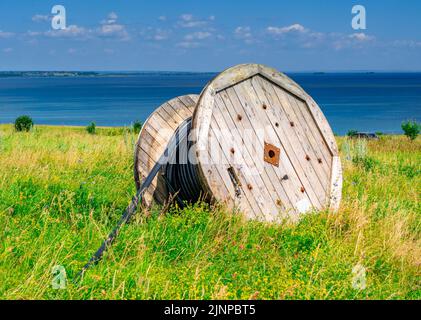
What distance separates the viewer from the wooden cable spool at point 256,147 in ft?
20.4

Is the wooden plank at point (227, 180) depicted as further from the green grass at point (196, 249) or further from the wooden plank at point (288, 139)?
the wooden plank at point (288, 139)

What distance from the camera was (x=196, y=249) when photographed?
5234 mm

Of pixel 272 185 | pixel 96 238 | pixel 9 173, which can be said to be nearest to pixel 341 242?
pixel 272 185

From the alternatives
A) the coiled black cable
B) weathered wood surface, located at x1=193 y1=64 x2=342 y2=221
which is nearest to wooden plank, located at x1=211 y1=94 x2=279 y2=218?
weathered wood surface, located at x1=193 y1=64 x2=342 y2=221

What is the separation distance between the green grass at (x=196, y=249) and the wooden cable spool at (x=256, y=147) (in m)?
0.41

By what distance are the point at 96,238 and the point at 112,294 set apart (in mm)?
1493

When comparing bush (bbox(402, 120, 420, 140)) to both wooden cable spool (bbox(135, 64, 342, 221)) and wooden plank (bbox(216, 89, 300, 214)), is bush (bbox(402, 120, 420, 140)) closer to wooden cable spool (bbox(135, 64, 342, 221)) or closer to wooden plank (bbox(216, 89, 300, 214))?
wooden cable spool (bbox(135, 64, 342, 221))

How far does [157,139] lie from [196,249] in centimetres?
277

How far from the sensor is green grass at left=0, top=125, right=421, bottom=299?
13.9 feet

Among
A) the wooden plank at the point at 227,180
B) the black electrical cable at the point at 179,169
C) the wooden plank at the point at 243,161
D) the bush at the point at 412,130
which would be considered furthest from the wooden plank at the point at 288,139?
the bush at the point at 412,130

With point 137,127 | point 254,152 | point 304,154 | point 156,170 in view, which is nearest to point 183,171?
point 156,170

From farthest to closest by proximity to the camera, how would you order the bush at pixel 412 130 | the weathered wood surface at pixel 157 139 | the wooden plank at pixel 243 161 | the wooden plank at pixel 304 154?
the bush at pixel 412 130, the weathered wood surface at pixel 157 139, the wooden plank at pixel 304 154, the wooden plank at pixel 243 161

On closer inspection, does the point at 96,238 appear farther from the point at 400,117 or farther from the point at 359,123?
the point at 400,117

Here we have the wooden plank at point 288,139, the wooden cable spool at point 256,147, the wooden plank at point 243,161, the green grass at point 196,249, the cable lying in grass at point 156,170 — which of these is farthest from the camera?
the wooden plank at point 288,139
